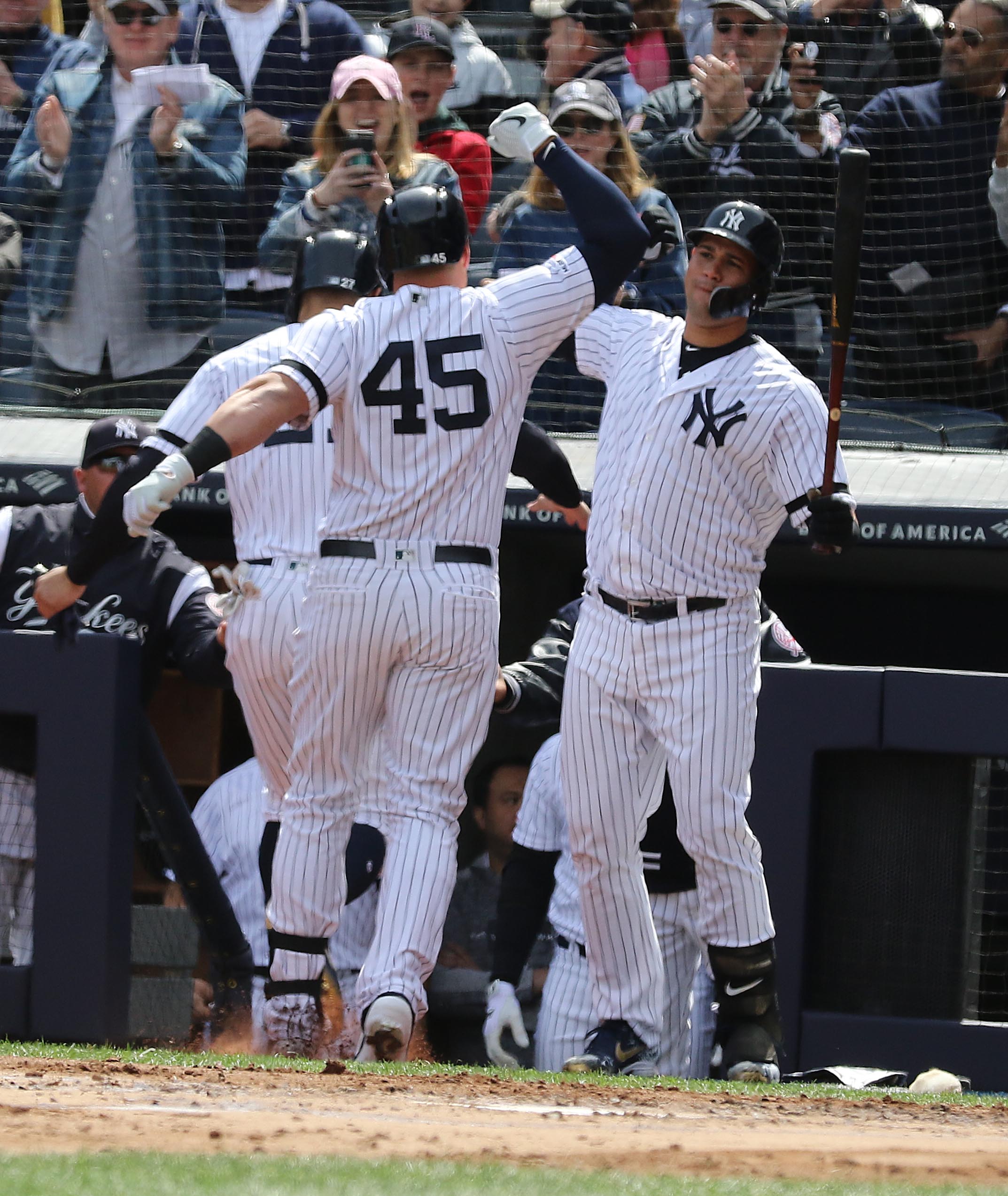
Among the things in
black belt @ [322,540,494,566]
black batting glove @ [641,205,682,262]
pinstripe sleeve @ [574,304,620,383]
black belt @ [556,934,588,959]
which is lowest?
black belt @ [556,934,588,959]

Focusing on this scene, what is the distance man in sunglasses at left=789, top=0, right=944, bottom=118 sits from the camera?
6.43m

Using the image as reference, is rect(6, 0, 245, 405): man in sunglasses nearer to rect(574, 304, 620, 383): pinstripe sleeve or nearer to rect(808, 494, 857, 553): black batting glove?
rect(574, 304, 620, 383): pinstripe sleeve

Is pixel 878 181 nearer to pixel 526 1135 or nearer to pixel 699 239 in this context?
pixel 699 239

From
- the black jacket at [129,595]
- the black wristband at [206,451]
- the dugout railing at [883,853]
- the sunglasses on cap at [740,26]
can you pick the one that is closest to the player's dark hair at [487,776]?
the black jacket at [129,595]

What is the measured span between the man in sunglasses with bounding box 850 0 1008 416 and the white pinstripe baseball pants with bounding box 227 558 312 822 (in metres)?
2.81

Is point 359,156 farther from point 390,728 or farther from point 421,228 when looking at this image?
point 390,728

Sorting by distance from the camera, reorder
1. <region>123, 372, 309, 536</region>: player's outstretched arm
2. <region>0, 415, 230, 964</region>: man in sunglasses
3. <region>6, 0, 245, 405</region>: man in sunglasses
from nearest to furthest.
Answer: <region>123, 372, 309, 536</region>: player's outstretched arm < <region>0, 415, 230, 964</region>: man in sunglasses < <region>6, 0, 245, 405</region>: man in sunglasses

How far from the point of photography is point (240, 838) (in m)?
4.93

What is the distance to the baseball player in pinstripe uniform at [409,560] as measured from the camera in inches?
142

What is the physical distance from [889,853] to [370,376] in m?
1.69

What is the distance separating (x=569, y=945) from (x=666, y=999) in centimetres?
30

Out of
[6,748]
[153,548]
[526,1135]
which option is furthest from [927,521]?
[526,1135]

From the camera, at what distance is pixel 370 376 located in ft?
12.0

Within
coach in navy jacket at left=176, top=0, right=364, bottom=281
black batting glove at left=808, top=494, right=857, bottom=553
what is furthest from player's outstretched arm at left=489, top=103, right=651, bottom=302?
coach in navy jacket at left=176, top=0, right=364, bottom=281
